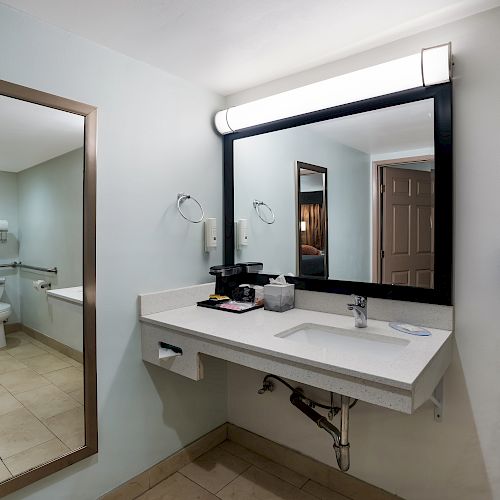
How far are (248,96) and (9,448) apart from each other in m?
2.07

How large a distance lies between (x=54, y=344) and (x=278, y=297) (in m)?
1.06

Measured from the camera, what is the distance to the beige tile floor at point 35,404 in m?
1.45

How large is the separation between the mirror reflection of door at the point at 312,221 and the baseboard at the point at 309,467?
986mm

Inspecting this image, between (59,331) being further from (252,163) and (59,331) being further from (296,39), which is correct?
(296,39)

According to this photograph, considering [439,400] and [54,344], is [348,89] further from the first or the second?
[54,344]

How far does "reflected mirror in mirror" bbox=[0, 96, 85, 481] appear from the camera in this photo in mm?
1460

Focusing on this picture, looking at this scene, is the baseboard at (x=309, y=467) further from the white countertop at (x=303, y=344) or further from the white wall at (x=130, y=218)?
the white countertop at (x=303, y=344)

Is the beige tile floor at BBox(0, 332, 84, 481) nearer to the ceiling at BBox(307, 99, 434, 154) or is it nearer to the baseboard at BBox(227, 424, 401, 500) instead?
the baseboard at BBox(227, 424, 401, 500)

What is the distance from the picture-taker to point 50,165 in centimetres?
159

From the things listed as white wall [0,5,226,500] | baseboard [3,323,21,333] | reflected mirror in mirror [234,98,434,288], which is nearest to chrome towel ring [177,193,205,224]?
white wall [0,5,226,500]

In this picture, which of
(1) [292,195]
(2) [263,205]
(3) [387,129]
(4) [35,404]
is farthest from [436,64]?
(4) [35,404]

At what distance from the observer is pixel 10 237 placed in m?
1.47

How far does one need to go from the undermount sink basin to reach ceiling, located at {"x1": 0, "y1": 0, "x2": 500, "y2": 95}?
129 centimetres

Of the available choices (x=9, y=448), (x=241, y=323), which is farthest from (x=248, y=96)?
(x=9, y=448)
